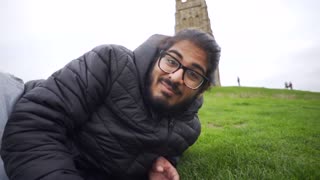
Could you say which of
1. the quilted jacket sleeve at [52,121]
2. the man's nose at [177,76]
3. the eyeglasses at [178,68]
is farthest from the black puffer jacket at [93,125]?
the man's nose at [177,76]

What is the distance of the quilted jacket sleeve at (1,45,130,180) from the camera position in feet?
5.95

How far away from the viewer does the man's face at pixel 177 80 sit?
7.68 ft

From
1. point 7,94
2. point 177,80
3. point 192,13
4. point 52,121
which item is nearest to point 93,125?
point 52,121

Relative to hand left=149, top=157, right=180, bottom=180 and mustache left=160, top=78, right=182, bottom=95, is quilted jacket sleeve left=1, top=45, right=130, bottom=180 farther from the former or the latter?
hand left=149, top=157, right=180, bottom=180

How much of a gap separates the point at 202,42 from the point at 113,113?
100cm

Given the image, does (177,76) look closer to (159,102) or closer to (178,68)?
(178,68)

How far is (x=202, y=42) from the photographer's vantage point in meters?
2.52

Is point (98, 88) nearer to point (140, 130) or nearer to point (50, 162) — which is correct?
point (140, 130)

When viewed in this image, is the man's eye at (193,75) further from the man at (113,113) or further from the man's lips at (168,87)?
the man's lips at (168,87)

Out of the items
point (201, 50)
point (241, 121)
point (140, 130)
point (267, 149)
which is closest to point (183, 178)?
point (140, 130)

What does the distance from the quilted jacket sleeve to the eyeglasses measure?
508 millimetres

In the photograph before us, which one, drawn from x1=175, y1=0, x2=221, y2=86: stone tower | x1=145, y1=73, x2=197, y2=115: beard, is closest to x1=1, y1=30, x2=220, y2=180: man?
x1=145, y1=73, x2=197, y2=115: beard

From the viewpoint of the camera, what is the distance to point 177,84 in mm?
2354

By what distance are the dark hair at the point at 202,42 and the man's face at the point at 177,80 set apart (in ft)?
0.14
